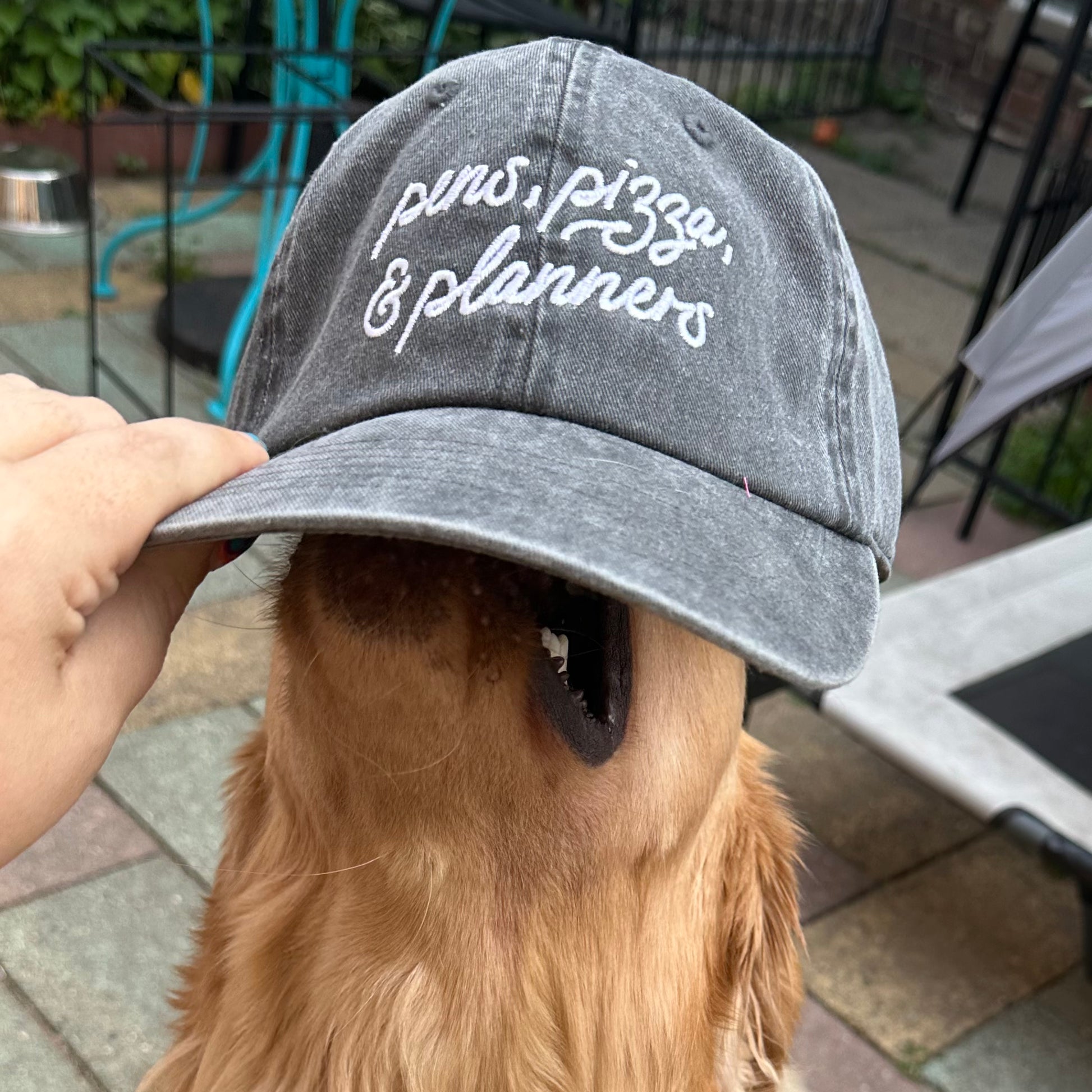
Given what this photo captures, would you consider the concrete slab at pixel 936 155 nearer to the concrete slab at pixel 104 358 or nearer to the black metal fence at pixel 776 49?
the black metal fence at pixel 776 49

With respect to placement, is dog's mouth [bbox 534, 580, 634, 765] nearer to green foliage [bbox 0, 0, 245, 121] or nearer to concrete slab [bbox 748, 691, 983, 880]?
concrete slab [bbox 748, 691, 983, 880]

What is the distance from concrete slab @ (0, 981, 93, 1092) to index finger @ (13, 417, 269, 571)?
62.5 inches

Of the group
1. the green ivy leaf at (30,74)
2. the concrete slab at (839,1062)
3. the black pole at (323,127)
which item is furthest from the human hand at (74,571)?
the green ivy leaf at (30,74)

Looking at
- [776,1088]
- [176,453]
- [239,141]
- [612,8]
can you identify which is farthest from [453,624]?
[612,8]

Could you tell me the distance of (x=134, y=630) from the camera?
3.59 feet

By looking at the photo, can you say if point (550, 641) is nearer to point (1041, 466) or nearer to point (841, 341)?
point (841, 341)

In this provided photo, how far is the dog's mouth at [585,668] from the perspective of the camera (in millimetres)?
1051

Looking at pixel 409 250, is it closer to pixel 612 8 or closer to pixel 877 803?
pixel 877 803

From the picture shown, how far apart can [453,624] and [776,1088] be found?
0.89 metres

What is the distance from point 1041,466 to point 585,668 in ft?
14.0

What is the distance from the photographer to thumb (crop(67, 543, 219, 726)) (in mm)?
1044

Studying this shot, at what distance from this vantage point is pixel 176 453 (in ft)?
3.43

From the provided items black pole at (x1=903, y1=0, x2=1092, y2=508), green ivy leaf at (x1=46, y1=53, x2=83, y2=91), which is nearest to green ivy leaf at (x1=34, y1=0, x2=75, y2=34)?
green ivy leaf at (x1=46, y1=53, x2=83, y2=91)

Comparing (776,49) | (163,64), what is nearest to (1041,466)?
(776,49)
